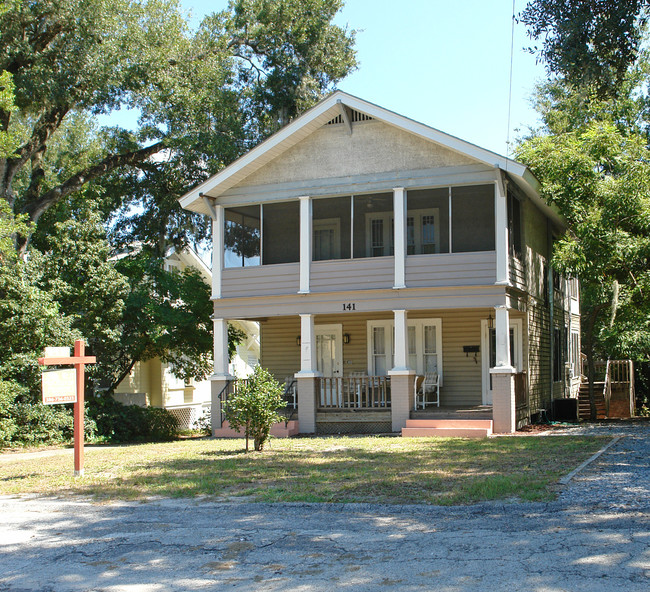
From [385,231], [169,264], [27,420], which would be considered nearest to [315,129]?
[385,231]

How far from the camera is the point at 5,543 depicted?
25.5 ft

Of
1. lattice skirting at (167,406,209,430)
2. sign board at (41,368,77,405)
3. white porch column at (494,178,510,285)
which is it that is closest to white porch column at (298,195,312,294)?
white porch column at (494,178,510,285)

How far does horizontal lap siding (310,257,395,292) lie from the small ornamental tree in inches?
192

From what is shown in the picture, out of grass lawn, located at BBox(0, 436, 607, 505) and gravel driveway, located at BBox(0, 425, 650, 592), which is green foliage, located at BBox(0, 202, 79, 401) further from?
gravel driveway, located at BBox(0, 425, 650, 592)

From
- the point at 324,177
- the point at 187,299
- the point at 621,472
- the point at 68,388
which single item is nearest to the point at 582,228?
the point at 324,177

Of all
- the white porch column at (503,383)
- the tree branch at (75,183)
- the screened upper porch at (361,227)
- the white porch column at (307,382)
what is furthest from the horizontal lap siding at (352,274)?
the tree branch at (75,183)

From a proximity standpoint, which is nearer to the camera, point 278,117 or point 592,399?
point 592,399

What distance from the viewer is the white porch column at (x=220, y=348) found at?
20.0 metres

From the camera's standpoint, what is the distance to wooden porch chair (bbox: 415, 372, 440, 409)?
784 inches

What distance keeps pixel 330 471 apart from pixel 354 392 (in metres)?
7.62

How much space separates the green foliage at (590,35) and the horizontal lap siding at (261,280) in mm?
→ 8855

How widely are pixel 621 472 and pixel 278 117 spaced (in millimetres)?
22512

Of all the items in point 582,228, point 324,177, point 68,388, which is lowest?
point 68,388

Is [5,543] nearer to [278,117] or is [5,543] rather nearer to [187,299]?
[187,299]
